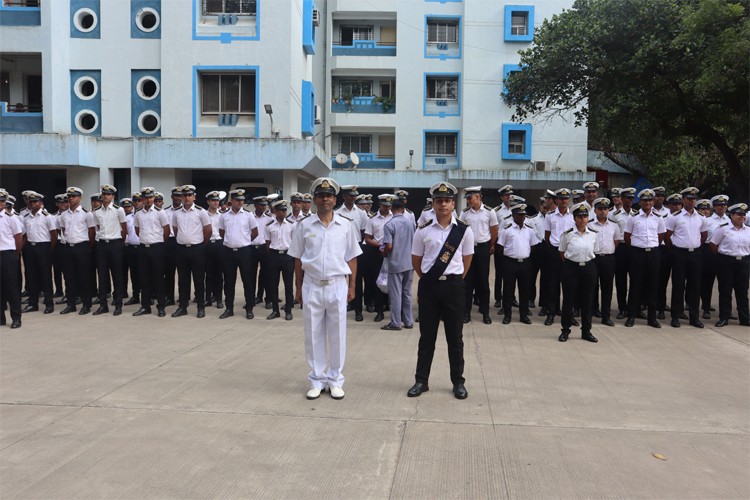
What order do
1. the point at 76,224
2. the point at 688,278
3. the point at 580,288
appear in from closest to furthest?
1. the point at 580,288
2. the point at 688,278
3. the point at 76,224

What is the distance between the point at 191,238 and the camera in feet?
31.8

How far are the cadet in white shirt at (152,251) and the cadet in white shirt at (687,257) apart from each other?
8013 millimetres

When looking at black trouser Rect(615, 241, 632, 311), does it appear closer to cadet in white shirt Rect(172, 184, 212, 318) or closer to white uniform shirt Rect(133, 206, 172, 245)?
cadet in white shirt Rect(172, 184, 212, 318)

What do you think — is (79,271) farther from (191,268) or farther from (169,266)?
(191,268)

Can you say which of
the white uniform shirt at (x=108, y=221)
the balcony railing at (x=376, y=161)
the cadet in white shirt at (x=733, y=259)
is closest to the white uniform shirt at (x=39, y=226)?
the white uniform shirt at (x=108, y=221)

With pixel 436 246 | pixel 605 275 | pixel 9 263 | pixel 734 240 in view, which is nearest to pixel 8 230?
pixel 9 263

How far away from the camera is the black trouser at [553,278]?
32.6 feet

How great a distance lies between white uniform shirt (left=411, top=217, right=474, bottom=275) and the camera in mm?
5727

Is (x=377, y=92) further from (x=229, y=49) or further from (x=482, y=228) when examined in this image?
(x=482, y=228)

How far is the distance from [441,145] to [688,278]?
71.7ft

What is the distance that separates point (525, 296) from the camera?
9.75 metres

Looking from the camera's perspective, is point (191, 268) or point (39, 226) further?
point (39, 226)

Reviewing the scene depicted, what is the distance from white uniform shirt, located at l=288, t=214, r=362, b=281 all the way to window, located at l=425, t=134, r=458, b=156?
82.8 ft

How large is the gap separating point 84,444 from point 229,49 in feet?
52.5
